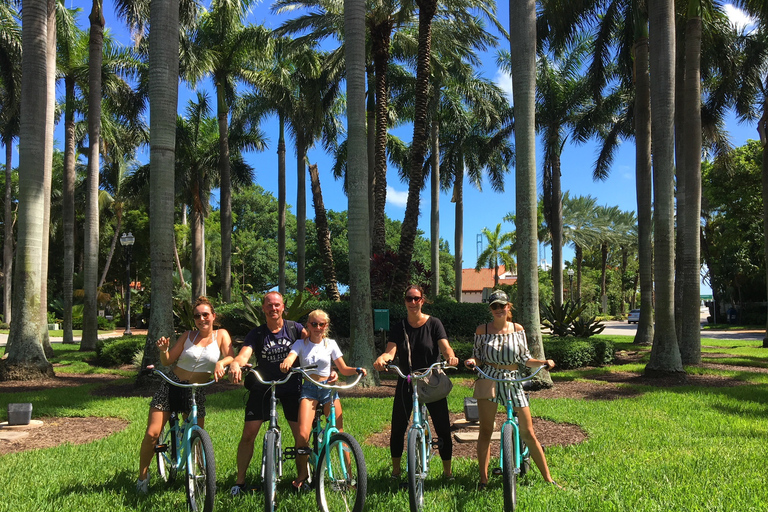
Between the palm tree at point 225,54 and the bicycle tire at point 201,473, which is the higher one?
the palm tree at point 225,54

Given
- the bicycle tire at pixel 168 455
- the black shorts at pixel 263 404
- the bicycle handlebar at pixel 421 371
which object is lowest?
the bicycle tire at pixel 168 455

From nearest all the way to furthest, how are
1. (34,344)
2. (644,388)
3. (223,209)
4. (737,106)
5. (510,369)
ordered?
(510,369) < (644,388) < (34,344) < (737,106) < (223,209)

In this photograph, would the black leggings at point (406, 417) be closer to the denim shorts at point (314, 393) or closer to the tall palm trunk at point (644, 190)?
the denim shorts at point (314, 393)

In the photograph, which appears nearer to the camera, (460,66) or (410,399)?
(410,399)

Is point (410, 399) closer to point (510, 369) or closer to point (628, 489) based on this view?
point (510, 369)

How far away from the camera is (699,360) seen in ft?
47.0

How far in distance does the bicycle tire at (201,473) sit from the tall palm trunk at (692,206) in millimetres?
12204

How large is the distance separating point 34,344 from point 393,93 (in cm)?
1897

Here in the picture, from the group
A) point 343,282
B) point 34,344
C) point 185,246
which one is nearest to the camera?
point 34,344

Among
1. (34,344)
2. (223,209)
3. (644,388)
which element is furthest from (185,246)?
(644,388)

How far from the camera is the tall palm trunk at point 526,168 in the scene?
10953 mm

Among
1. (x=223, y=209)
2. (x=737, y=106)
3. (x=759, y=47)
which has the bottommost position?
(x=223, y=209)

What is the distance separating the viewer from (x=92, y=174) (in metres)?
20.5

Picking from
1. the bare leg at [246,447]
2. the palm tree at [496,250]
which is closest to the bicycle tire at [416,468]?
the bare leg at [246,447]
